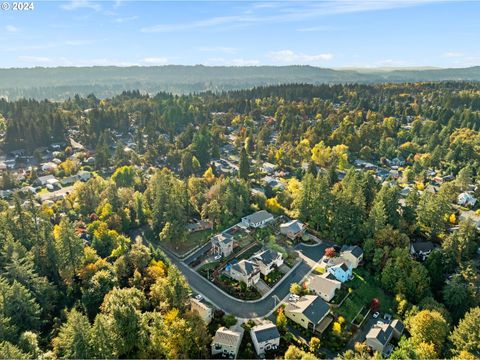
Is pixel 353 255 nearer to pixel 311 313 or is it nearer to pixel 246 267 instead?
pixel 311 313

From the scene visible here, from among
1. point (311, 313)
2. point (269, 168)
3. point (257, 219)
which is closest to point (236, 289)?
point (311, 313)

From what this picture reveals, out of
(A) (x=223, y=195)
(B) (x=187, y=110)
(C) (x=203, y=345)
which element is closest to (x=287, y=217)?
(A) (x=223, y=195)

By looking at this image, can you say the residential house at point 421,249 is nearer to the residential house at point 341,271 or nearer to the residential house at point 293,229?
the residential house at point 341,271

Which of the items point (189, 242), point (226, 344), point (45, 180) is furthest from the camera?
point (45, 180)

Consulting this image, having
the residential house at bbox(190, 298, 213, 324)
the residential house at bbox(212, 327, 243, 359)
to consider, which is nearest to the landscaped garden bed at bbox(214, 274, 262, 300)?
the residential house at bbox(190, 298, 213, 324)

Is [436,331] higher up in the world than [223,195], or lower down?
lower down

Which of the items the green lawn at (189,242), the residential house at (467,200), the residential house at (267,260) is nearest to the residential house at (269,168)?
the green lawn at (189,242)

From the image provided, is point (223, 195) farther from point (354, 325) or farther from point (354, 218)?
point (354, 325)
